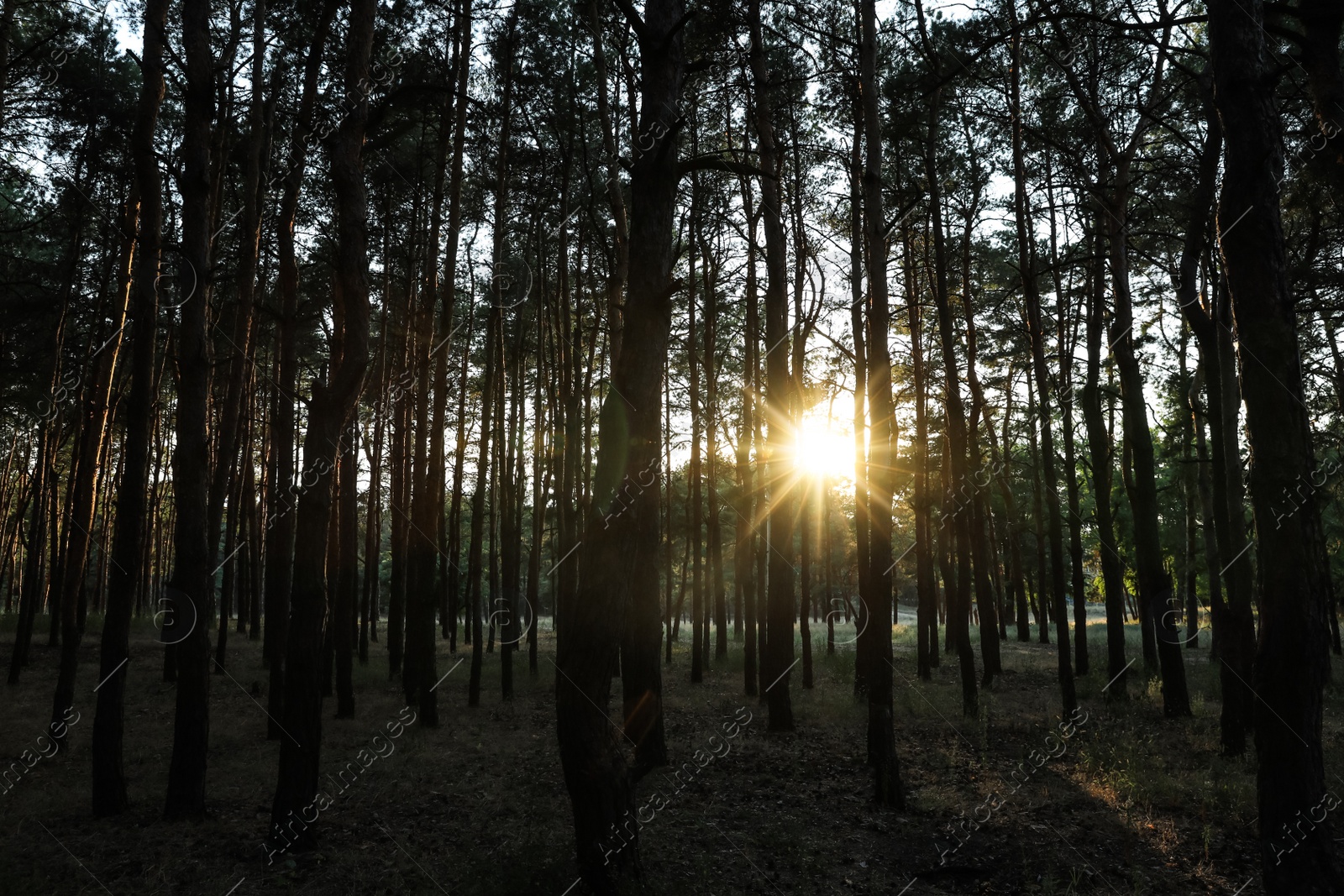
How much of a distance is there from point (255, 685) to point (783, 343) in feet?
39.7

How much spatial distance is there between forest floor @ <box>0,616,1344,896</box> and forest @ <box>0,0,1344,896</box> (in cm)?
7

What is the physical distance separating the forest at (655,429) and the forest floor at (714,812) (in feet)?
0.23

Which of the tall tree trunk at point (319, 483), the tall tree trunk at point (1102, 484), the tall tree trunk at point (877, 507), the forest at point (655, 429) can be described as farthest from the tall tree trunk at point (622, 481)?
the tall tree trunk at point (1102, 484)

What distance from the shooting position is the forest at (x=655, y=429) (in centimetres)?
597

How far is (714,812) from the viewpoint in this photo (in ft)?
26.1

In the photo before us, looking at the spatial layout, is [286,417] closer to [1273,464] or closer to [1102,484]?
[1273,464]

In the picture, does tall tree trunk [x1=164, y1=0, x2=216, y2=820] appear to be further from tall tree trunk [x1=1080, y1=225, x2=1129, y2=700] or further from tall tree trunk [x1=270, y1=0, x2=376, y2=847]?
tall tree trunk [x1=1080, y1=225, x2=1129, y2=700]

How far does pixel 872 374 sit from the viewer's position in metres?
9.21

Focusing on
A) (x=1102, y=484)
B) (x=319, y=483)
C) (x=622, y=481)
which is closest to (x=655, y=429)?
(x=622, y=481)

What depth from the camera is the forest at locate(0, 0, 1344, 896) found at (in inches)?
235

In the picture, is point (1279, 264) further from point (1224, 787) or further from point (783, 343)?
point (783, 343)

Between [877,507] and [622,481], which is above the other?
[622,481]

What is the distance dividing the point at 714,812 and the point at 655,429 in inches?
173

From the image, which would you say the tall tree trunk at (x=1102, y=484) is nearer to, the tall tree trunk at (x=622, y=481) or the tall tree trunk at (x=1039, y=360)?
the tall tree trunk at (x=1039, y=360)
